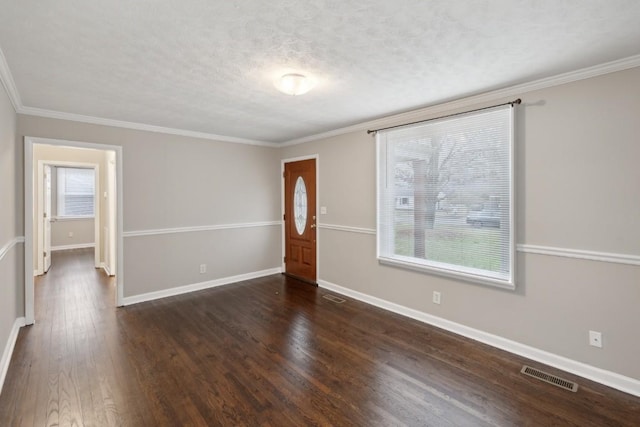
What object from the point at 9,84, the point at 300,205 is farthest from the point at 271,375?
the point at 9,84

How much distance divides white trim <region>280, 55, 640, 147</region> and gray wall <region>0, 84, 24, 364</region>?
362cm

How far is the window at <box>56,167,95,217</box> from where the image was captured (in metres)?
8.34

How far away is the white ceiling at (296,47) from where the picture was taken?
1.65 metres

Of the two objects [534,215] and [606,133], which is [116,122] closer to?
[534,215]

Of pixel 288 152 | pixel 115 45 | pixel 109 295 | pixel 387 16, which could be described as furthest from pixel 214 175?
pixel 387 16

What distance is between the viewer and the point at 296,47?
6.79 feet

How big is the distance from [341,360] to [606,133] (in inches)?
112

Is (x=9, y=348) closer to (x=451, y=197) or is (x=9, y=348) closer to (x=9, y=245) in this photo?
(x=9, y=245)

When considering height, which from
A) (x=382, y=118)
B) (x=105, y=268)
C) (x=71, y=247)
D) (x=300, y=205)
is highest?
(x=382, y=118)

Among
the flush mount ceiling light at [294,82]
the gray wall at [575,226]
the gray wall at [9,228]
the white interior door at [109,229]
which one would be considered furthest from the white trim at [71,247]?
the gray wall at [575,226]

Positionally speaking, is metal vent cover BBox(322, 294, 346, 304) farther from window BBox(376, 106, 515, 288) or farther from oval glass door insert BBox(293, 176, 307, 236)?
oval glass door insert BBox(293, 176, 307, 236)

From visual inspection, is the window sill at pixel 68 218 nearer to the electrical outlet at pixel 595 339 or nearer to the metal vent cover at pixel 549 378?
the metal vent cover at pixel 549 378

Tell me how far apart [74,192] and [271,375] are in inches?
362

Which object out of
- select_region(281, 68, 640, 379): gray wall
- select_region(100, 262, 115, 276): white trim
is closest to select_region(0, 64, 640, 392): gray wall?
select_region(281, 68, 640, 379): gray wall
